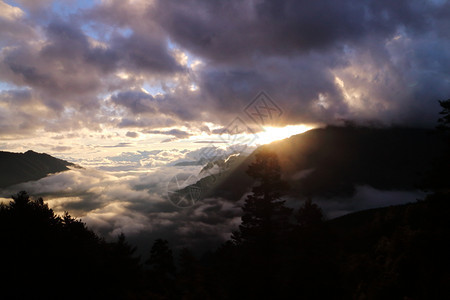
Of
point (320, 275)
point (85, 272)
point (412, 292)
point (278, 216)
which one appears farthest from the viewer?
point (278, 216)

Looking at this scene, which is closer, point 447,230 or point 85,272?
point 85,272

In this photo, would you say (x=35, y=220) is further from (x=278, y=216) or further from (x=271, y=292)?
(x=278, y=216)

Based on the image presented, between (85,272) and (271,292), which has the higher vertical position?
(85,272)

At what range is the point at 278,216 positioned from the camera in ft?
94.8

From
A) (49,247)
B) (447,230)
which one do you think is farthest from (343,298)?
(49,247)

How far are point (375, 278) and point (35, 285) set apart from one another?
79.4ft

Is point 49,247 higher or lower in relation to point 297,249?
higher

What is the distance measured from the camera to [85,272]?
15719 mm

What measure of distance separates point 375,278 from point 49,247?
A: 2427 cm

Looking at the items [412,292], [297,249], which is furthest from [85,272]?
[412,292]

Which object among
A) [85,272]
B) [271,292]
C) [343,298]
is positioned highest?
[85,272]

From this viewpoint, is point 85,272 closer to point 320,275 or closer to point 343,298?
point 320,275

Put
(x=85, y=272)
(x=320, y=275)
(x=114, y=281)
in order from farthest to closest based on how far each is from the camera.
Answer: (x=320, y=275)
(x=114, y=281)
(x=85, y=272)

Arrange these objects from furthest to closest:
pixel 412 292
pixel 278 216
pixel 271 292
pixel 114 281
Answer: pixel 278 216, pixel 271 292, pixel 412 292, pixel 114 281
